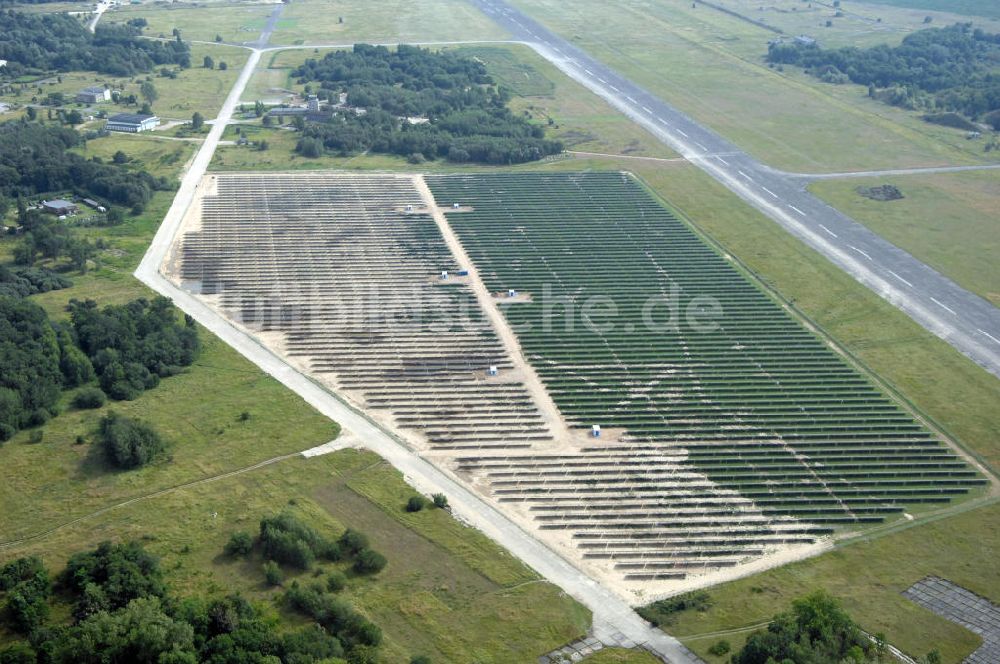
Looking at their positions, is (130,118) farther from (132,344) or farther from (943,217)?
(943,217)

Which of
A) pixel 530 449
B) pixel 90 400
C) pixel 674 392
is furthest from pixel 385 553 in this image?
pixel 674 392

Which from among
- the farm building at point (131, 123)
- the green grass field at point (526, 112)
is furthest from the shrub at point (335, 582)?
the farm building at point (131, 123)

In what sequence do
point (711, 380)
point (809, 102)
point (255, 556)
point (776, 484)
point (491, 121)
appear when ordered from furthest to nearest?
point (809, 102) < point (491, 121) < point (711, 380) < point (776, 484) < point (255, 556)

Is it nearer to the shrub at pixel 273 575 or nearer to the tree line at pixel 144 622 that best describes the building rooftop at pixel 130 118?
the tree line at pixel 144 622

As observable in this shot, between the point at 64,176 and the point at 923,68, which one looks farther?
the point at 923,68

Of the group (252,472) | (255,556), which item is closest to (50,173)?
(252,472)

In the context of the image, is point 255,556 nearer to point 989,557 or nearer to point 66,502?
point 66,502
